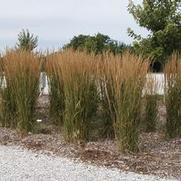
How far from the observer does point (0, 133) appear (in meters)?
8.68

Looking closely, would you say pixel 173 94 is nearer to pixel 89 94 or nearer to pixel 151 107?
pixel 151 107

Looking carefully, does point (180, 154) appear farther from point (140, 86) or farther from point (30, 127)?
point (30, 127)

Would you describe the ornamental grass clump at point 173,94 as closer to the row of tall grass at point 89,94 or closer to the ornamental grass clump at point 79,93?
the row of tall grass at point 89,94

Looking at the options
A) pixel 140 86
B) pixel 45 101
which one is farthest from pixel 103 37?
pixel 140 86

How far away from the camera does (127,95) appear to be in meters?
7.03

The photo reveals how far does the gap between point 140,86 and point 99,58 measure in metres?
0.96

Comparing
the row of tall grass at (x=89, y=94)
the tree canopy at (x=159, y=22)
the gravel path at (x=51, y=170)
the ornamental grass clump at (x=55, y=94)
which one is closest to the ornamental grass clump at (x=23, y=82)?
the row of tall grass at (x=89, y=94)

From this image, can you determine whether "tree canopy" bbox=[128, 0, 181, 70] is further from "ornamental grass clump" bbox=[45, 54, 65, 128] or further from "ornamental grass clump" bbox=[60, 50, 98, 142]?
"ornamental grass clump" bbox=[60, 50, 98, 142]

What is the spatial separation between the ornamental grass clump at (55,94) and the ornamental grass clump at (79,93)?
1.01 m

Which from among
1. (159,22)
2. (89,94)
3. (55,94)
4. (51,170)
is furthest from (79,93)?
(159,22)

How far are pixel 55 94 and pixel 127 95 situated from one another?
94.0 inches

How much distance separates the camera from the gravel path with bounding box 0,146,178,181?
5971 mm

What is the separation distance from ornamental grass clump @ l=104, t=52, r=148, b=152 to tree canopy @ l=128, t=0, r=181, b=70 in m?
9.46

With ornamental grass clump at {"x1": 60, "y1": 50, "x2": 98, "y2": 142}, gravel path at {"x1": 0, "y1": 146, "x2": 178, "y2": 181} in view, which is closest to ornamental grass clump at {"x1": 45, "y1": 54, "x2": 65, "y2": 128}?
ornamental grass clump at {"x1": 60, "y1": 50, "x2": 98, "y2": 142}
